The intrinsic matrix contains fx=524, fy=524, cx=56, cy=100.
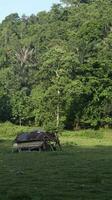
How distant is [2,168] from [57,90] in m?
37.0

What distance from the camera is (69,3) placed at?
338ft

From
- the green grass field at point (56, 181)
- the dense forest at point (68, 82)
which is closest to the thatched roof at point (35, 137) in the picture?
the green grass field at point (56, 181)

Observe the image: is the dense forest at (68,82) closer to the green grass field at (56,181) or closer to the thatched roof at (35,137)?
the thatched roof at (35,137)

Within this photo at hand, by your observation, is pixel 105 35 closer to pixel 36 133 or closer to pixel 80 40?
pixel 80 40

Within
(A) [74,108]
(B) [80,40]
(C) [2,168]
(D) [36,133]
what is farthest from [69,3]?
(C) [2,168]

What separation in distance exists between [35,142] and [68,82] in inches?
971

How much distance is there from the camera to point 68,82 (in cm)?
5775

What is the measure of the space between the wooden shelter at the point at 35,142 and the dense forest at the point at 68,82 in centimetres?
1762

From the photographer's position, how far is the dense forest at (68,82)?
58062 millimetres

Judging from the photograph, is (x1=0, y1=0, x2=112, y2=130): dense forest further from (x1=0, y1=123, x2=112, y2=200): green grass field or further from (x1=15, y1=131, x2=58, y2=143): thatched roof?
(x1=0, y1=123, x2=112, y2=200): green grass field

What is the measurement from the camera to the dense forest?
58.1 meters

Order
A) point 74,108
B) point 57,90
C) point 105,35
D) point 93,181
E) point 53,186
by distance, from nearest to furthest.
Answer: point 53,186 → point 93,181 → point 57,90 → point 74,108 → point 105,35

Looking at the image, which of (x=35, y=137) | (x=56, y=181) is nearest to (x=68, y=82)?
(x=35, y=137)

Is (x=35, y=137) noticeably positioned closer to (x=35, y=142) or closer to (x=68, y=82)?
(x=35, y=142)
